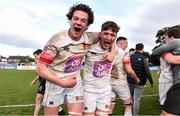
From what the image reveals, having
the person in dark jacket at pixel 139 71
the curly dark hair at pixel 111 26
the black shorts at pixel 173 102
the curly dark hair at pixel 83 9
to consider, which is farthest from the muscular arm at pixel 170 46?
the person in dark jacket at pixel 139 71

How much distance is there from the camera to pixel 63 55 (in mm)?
6383

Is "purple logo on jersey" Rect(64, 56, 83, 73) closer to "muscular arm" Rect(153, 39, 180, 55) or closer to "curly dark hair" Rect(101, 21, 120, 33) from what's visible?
"curly dark hair" Rect(101, 21, 120, 33)

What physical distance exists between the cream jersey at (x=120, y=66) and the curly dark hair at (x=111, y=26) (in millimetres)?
2528

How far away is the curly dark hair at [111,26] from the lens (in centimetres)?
708

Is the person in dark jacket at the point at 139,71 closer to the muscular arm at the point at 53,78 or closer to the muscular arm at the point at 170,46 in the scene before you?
the muscular arm at the point at 170,46

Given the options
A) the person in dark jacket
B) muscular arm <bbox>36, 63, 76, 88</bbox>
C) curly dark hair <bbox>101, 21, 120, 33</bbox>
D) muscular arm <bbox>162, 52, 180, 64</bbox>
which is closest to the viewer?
muscular arm <bbox>36, 63, 76, 88</bbox>

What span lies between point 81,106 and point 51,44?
3.71 ft

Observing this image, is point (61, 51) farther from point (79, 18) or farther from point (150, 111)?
point (150, 111)

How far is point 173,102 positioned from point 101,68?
1.30 meters

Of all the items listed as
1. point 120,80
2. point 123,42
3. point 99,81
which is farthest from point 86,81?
point 123,42

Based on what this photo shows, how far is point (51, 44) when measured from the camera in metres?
6.29

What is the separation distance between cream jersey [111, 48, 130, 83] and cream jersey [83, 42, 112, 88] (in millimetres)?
2583

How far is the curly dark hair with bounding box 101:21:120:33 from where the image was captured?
7082mm

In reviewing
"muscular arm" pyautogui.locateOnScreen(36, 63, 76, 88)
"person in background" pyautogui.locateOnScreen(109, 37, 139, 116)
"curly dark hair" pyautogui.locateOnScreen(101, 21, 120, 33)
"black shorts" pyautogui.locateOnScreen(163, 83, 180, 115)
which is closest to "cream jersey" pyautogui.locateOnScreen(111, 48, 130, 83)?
"person in background" pyautogui.locateOnScreen(109, 37, 139, 116)
